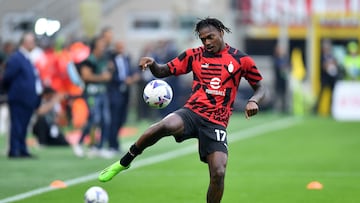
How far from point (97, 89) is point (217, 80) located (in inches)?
349

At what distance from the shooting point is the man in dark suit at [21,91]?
19984 millimetres

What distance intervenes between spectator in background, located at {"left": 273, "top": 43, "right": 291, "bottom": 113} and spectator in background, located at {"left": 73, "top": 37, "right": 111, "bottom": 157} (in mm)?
16197

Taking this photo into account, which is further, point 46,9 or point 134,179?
point 46,9

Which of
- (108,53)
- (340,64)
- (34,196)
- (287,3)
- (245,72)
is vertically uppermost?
(287,3)

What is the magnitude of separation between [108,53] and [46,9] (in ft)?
50.2

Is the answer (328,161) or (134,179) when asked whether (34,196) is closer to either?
(134,179)

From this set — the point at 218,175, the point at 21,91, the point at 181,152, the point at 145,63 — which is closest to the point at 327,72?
the point at 181,152

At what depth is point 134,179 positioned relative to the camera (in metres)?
16.3

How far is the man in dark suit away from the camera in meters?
20.0

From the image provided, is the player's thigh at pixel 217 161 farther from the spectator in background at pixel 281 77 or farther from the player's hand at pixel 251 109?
the spectator in background at pixel 281 77

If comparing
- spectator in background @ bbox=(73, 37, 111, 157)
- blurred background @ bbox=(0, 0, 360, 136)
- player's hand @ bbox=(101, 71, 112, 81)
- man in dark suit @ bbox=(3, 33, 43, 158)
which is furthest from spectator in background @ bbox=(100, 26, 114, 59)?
blurred background @ bbox=(0, 0, 360, 136)

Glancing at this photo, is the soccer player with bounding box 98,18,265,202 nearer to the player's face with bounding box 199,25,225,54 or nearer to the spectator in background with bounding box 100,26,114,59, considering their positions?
the player's face with bounding box 199,25,225,54

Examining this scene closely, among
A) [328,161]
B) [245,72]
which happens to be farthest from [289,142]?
[245,72]

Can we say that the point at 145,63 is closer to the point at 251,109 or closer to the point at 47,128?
the point at 251,109
